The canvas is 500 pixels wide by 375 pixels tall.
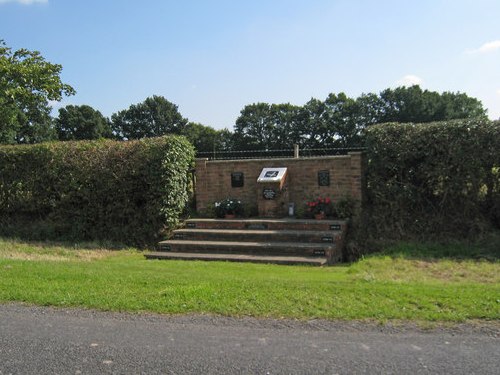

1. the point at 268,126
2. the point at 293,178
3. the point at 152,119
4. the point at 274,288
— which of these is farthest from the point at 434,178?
the point at 152,119

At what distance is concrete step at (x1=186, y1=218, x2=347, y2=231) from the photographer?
33.4 ft

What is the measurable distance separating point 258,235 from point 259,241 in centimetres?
Answer: 15

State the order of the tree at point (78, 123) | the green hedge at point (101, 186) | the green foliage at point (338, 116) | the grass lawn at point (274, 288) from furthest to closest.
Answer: the tree at point (78, 123) < the green foliage at point (338, 116) < the green hedge at point (101, 186) < the grass lawn at point (274, 288)

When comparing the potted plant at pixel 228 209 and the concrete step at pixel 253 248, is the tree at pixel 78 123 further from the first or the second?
the concrete step at pixel 253 248

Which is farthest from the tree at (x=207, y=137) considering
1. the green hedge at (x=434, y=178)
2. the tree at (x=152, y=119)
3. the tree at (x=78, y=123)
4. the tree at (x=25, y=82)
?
the green hedge at (x=434, y=178)

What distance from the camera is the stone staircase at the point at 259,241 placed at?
920 cm

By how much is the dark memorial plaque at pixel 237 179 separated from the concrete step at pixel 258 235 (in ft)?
6.39

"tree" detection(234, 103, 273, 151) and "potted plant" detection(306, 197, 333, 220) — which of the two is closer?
"potted plant" detection(306, 197, 333, 220)

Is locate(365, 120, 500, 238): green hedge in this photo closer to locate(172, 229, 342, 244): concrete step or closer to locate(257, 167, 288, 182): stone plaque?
locate(172, 229, 342, 244): concrete step

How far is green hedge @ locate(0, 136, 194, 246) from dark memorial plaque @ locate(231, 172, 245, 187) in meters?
1.30

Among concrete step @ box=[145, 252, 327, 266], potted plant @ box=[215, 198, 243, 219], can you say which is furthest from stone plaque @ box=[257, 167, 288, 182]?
concrete step @ box=[145, 252, 327, 266]

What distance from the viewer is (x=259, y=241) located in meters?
10.1

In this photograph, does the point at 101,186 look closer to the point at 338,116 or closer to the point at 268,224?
the point at 268,224

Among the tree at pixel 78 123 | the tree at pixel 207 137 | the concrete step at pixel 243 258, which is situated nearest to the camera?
the concrete step at pixel 243 258
